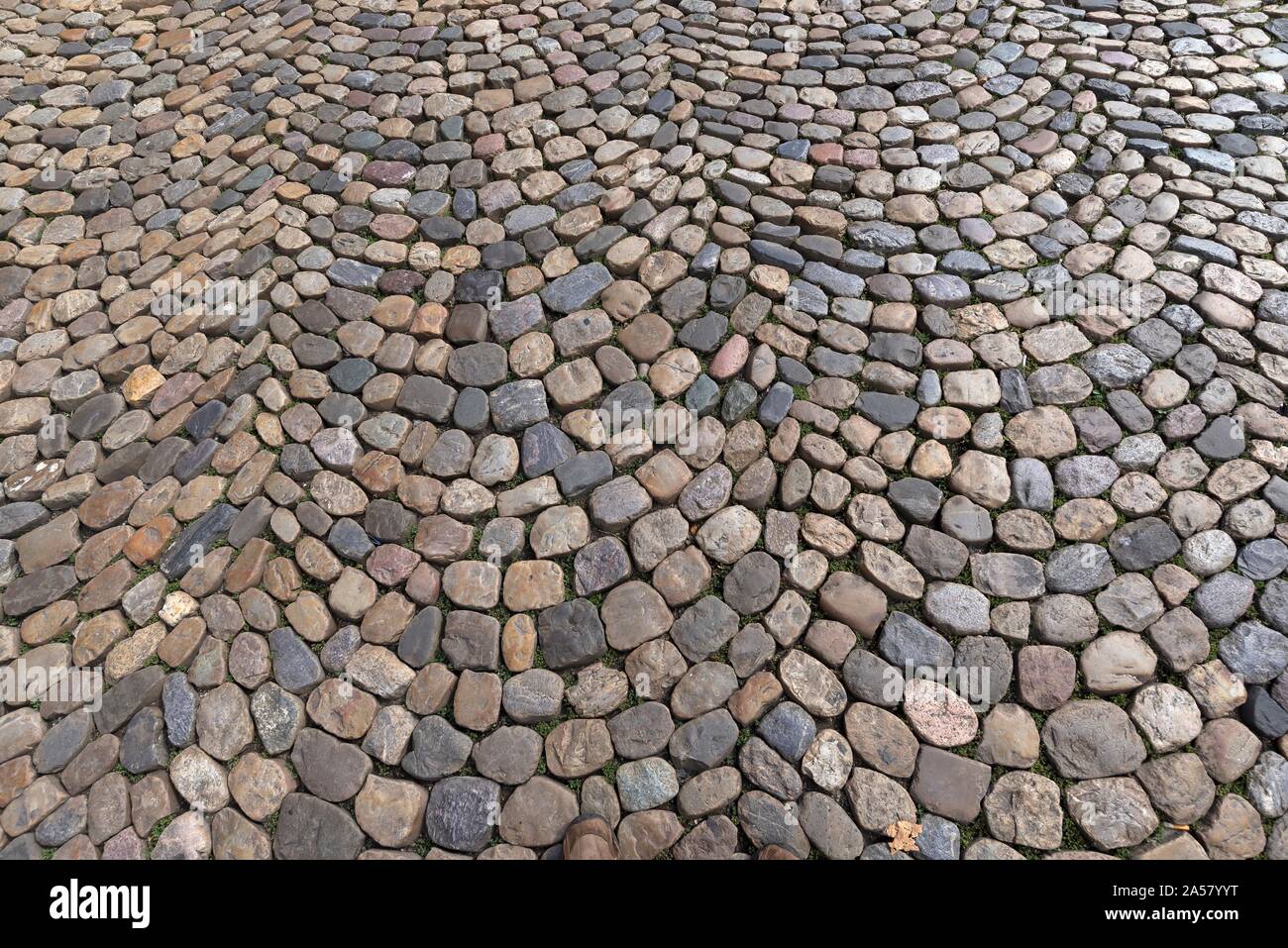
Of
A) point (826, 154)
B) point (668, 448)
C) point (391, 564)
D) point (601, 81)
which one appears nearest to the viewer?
point (391, 564)

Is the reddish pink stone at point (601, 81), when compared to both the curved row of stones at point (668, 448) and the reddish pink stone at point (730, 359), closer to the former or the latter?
the curved row of stones at point (668, 448)

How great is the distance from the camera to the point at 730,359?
3.65 meters

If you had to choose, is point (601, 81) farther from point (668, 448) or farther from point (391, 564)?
point (391, 564)

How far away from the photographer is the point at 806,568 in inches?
124

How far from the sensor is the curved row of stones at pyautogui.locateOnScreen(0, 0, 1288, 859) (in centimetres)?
281

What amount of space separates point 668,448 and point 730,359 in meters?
0.54

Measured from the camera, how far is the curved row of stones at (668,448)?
2809 mm

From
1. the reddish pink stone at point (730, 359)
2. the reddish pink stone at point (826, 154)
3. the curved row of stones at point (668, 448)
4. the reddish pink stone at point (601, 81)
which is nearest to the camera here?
the curved row of stones at point (668, 448)

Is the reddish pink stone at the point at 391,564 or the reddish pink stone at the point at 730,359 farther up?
the reddish pink stone at the point at 730,359

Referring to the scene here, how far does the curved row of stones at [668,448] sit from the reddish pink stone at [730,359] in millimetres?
18

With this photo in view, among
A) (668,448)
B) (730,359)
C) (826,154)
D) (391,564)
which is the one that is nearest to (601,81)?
(826,154)

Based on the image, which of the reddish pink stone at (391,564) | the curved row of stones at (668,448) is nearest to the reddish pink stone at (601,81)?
the curved row of stones at (668,448)

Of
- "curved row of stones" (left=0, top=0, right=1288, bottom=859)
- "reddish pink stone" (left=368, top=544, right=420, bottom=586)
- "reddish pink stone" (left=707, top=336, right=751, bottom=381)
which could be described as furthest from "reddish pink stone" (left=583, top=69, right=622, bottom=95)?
"reddish pink stone" (left=368, top=544, right=420, bottom=586)

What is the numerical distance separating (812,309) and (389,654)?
2471 mm
